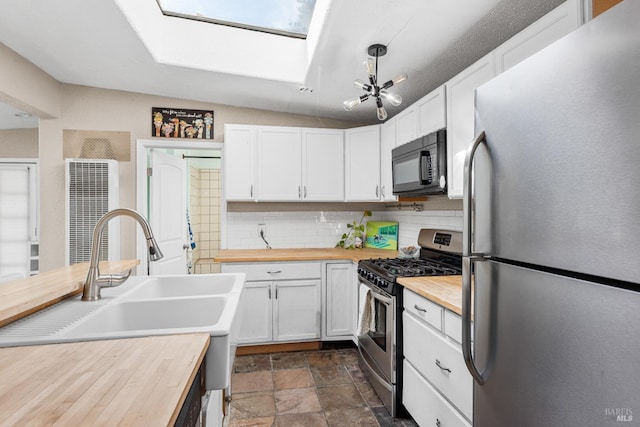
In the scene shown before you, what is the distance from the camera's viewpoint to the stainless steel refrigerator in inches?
24.5

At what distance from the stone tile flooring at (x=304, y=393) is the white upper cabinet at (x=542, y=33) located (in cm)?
213

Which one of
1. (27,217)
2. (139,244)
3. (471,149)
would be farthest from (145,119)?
(471,149)

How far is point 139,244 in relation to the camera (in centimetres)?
335

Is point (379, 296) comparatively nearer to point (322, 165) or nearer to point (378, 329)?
point (378, 329)

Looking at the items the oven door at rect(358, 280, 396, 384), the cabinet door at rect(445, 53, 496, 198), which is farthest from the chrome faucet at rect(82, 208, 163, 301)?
the cabinet door at rect(445, 53, 496, 198)

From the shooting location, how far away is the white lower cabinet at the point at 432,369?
1496mm

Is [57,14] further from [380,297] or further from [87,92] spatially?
[380,297]

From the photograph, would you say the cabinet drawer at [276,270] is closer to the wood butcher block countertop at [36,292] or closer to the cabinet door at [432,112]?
the wood butcher block countertop at [36,292]

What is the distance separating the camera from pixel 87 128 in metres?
3.31

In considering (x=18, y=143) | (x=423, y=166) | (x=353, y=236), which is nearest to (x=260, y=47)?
(x=423, y=166)

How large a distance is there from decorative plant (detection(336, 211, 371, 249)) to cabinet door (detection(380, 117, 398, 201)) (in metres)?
0.63

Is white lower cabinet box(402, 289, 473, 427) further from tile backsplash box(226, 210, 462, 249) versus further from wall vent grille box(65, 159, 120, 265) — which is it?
wall vent grille box(65, 159, 120, 265)

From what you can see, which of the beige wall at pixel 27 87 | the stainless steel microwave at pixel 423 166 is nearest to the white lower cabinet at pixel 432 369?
the stainless steel microwave at pixel 423 166

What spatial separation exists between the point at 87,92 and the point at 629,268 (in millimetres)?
4187
